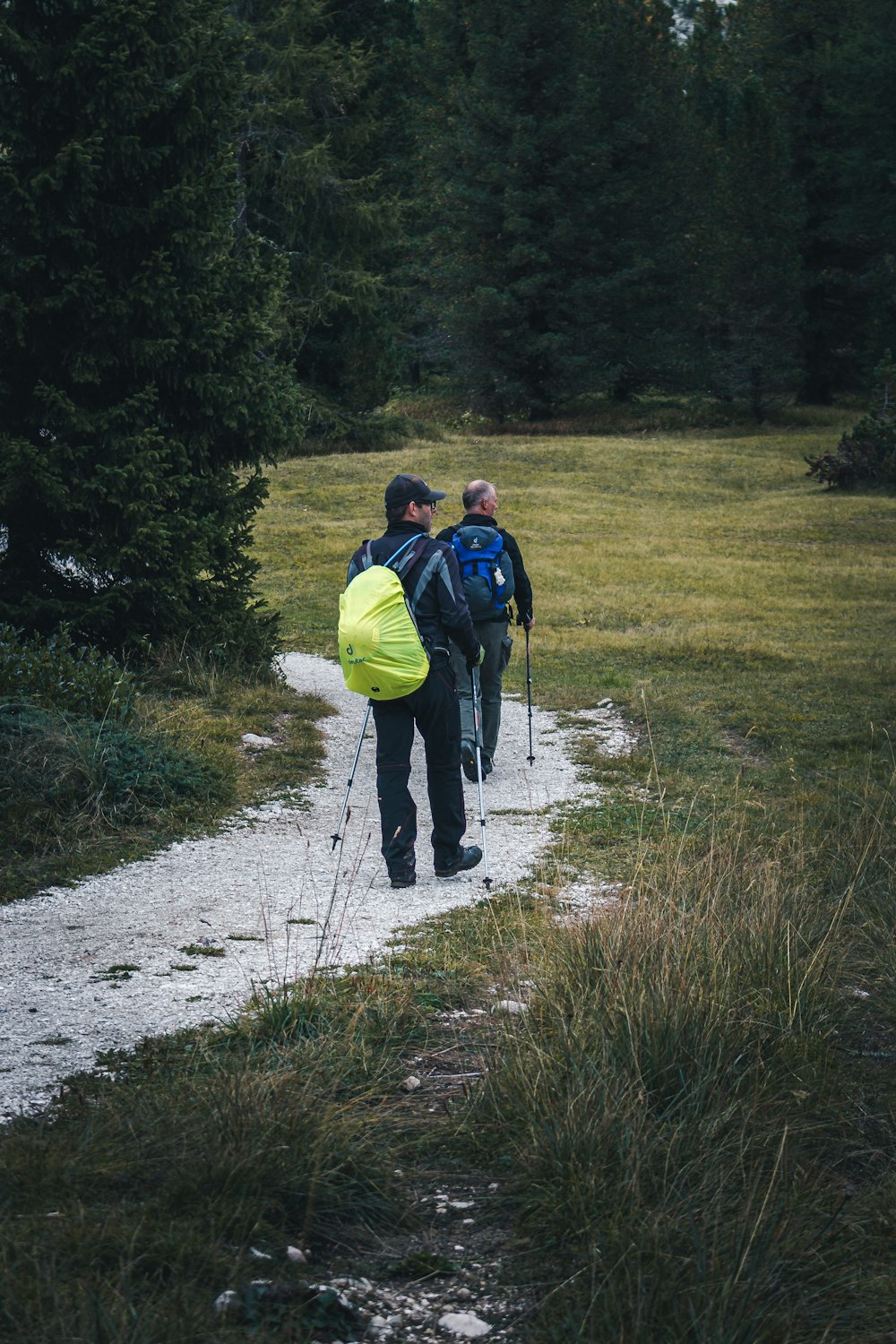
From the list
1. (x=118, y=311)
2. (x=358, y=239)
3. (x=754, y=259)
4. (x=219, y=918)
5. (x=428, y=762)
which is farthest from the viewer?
(x=754, y=259)

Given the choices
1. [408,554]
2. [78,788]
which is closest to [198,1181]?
[408,554]

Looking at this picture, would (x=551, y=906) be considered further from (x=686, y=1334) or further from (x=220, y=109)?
(x=220, y=109)

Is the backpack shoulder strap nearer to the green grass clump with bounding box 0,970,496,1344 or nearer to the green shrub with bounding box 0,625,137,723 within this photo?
the green shrub with bounding box 0,625,137,723

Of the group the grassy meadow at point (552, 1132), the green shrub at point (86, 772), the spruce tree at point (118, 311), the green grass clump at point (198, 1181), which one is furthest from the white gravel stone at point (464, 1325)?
the spruce tree at point (118, 311)

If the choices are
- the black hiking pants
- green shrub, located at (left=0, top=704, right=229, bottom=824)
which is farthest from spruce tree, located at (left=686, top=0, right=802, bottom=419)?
the black hiking pants

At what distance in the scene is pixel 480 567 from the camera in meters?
9.36

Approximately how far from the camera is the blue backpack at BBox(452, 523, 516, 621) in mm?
9336

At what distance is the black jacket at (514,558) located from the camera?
947cm

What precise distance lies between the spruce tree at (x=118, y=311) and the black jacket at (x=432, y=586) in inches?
140

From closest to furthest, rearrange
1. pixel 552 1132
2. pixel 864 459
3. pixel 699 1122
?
1. pixel 552 1132
2. pixel 699 1122
3. pixel 864 459

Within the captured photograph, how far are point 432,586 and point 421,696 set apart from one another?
2.03 feet

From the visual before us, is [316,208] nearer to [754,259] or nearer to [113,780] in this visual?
[754,259]

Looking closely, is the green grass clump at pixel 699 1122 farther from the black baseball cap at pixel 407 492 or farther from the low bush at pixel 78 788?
the low bush at pixel 78 788

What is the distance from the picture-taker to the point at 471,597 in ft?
30.8
